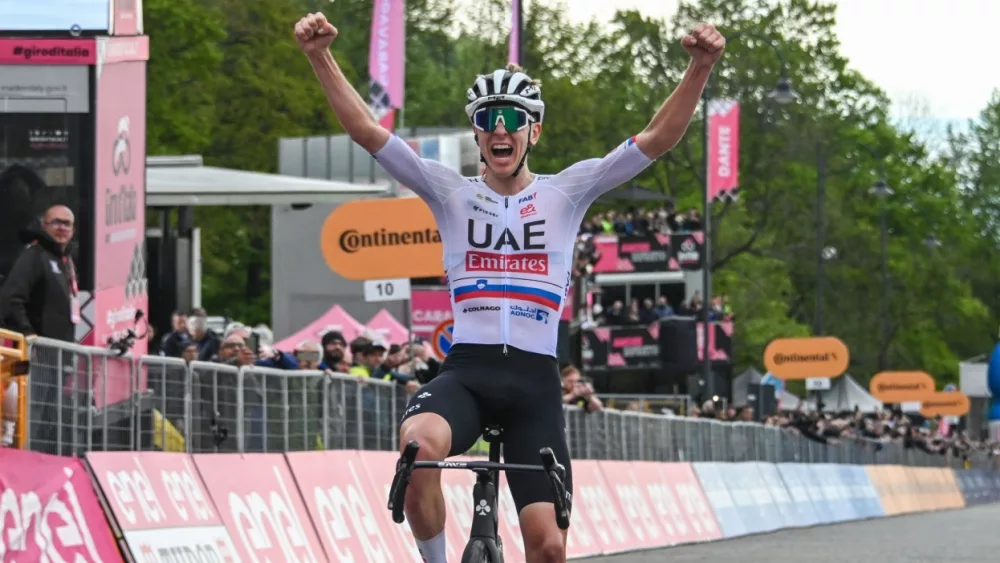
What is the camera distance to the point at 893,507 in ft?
138

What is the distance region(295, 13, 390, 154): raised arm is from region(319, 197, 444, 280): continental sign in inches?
461

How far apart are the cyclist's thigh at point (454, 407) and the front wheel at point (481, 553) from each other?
14.5 inches

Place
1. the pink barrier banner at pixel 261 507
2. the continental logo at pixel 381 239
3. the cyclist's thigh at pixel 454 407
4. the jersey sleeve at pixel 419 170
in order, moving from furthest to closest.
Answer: the continental logo at pixel 381 239
the pink barrier banner at pixel 261 507
the jersey sleeve at pixel 419 170
the cyclist's thigh at pixel 454 407

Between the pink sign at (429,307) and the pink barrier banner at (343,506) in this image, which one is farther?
the pink sign at (429,307)

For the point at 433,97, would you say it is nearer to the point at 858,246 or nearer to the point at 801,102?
the point at 801,102

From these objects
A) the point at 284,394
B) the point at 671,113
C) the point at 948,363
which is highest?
the point at 671,113

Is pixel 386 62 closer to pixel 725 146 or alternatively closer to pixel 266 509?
pixel 725 146

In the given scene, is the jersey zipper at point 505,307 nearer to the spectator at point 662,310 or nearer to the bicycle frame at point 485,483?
the bicycle frame at point 485,483

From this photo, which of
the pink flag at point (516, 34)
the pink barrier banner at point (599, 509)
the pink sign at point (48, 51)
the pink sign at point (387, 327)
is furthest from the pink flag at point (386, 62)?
the pink sign at point (48, 51)

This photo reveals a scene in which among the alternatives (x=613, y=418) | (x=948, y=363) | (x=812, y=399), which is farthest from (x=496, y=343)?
(x=948, y=363)

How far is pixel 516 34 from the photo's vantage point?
2695 cm

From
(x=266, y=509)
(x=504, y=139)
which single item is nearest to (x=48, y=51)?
(x=266, y=509)

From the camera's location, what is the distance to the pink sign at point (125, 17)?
57.4ft

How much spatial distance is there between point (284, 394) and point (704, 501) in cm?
1061
